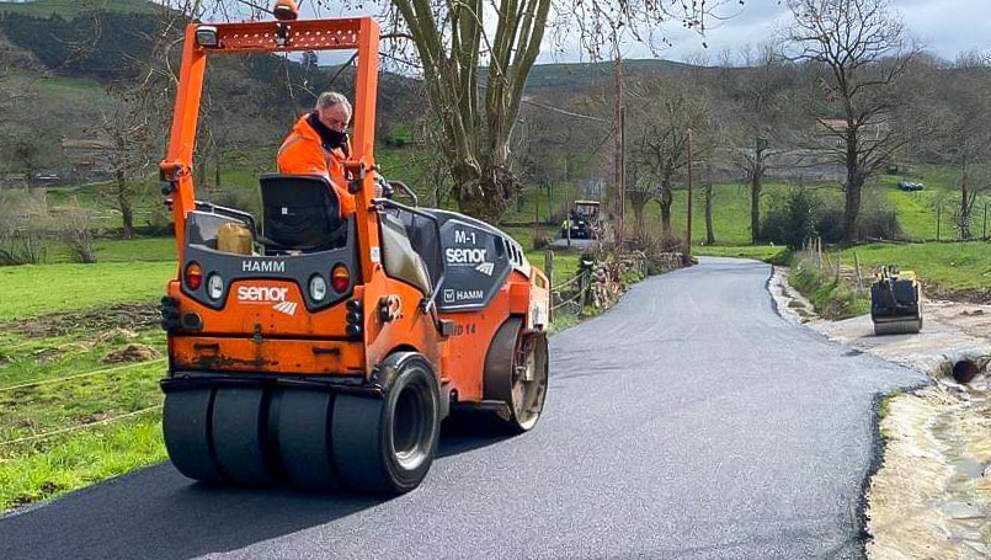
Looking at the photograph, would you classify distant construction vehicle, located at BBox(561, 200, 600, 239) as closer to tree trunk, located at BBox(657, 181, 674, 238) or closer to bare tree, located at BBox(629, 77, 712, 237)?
bare tree, located at BBox(629, 77, 712, 237)

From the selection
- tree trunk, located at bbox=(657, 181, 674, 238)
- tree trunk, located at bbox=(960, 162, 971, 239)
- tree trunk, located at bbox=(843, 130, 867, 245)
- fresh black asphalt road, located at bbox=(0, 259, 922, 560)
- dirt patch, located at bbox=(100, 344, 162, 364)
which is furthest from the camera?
tree trunk, located at bbox=(657, 181, 674, 238)

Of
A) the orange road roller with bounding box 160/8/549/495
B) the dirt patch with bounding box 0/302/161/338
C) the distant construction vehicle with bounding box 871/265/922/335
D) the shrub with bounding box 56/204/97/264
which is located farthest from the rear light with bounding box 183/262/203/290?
the shrub with bounding box 56/204/97/264

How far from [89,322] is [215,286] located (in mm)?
16788

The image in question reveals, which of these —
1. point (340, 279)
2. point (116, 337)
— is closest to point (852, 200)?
point (116, 337)

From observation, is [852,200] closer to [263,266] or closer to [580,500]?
[580,500]

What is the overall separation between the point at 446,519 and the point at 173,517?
1.49m

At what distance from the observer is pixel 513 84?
15.6m

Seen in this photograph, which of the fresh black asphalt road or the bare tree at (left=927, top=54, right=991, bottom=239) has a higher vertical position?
the bare tree at (left=927, top=54, right=991, bottom=239)

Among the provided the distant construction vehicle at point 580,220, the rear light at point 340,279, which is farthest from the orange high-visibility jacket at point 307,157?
the distant construction vehicle at point 580,220

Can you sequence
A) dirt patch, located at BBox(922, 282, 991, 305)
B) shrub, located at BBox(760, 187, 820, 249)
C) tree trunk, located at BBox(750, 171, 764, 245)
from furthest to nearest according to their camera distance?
tree trunk, located at BBox(750, 171, 764, 245)
shrub, located at BBox(760, 187, 820, 249)
dirt patch, located at BBox(922, 282, 991, 305)

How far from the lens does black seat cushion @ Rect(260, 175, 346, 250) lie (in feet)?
19.0

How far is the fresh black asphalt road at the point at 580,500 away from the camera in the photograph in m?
5.09

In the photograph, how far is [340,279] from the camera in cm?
558

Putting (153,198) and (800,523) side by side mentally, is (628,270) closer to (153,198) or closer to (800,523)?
(153,198)
